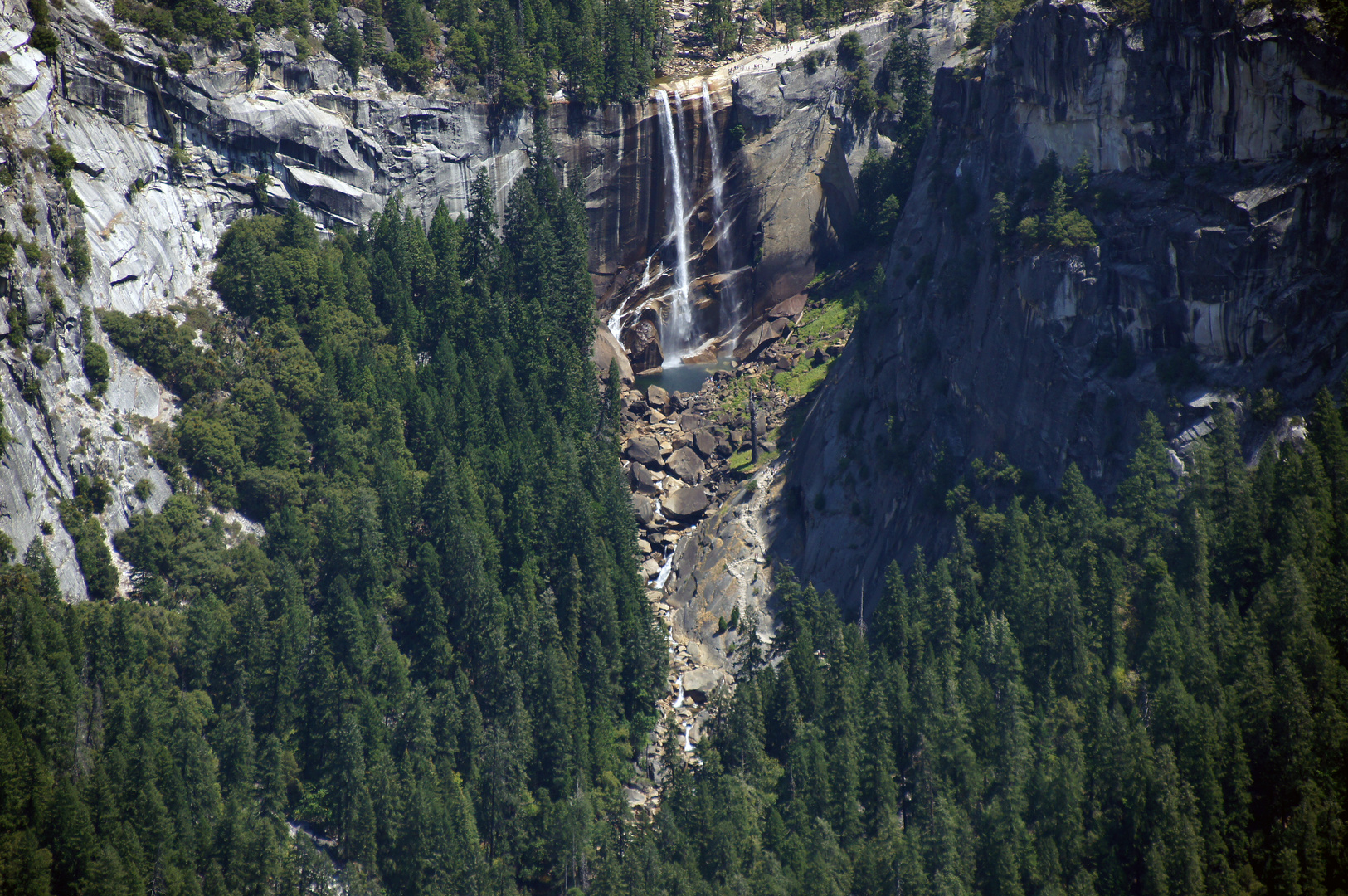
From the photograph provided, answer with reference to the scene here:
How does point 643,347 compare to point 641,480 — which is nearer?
point 641,480

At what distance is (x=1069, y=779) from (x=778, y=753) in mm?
24656

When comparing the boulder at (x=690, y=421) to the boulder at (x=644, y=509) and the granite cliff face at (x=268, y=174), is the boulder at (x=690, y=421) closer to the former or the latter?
the boulder at (x=644, y=509)

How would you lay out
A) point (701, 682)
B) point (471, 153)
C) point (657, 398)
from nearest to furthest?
point (701, 682)
point (657, 398)
point (471, 153)

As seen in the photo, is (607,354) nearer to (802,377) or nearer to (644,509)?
(802,377)

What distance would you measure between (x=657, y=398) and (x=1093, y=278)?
49.8 m

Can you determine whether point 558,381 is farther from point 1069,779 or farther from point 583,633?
point 1069,779

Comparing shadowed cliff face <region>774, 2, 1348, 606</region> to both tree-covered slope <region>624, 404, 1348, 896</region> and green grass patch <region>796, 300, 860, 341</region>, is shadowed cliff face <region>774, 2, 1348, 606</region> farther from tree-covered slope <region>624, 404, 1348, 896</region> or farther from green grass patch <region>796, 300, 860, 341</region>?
green grass patch <region>796, 300, 860, 341</region>

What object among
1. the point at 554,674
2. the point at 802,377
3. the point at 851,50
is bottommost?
the point at 554,674

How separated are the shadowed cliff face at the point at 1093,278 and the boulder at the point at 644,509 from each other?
493 inches

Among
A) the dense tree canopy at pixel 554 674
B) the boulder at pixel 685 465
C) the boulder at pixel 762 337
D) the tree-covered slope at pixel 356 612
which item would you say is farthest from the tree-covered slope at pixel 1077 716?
the boulder at pixel 762 337

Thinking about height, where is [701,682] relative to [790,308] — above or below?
below

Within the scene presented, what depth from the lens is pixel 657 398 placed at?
15038cm

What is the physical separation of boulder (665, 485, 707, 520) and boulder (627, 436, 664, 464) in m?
4.82

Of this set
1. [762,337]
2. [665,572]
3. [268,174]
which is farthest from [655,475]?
[268,174]
